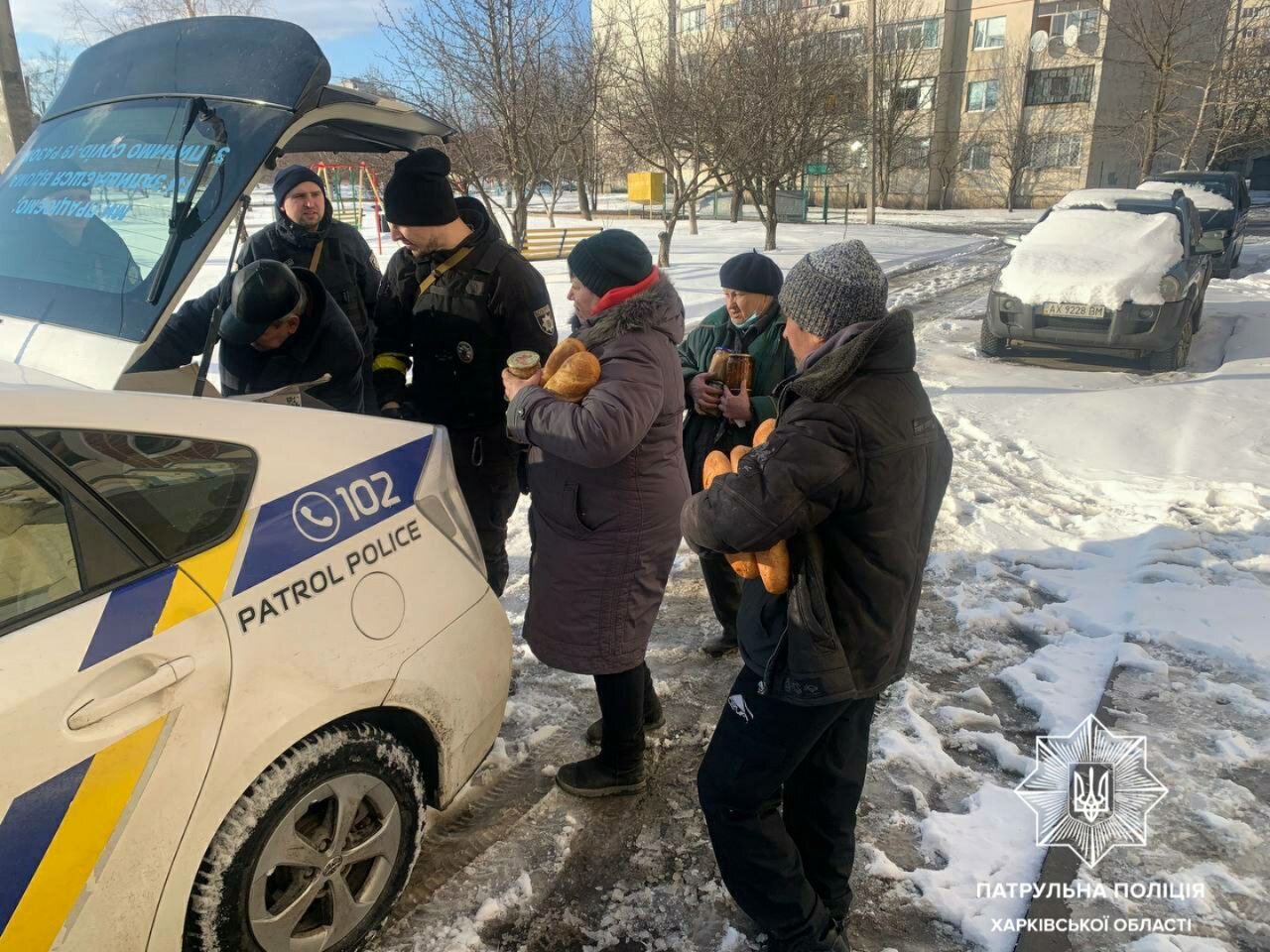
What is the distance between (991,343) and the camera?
911cm

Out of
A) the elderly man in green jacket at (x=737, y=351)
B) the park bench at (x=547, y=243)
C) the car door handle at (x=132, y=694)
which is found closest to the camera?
the car door handle at (x=132, y=694)

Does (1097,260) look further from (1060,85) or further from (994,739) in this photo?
(1060,85)

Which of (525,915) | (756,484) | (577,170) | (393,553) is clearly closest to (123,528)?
(393,553)

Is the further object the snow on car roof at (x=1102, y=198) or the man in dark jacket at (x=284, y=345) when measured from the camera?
the snow on car roof at (x=1102, y=198)

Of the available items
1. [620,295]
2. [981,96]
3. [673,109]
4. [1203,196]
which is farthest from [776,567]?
[981,96]

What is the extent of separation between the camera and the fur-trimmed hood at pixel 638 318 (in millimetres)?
2326

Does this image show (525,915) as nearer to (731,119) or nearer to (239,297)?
(239,297)

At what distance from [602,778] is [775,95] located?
52.9 feet

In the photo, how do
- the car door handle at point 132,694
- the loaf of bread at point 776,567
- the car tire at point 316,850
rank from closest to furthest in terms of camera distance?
1. the car door handle at point 132,694
2. the car tire at point 316,850
3. the loaf of bread at point 776,567

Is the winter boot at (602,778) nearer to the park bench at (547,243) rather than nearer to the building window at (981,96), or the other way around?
the park bench at (547,243)

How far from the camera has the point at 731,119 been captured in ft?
53.7

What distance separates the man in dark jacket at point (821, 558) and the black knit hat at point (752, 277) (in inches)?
54.0

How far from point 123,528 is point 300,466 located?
0.40 metres

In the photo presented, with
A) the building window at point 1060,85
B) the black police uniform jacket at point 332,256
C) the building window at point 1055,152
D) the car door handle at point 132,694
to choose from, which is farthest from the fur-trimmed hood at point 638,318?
the building window at point 1060,85
